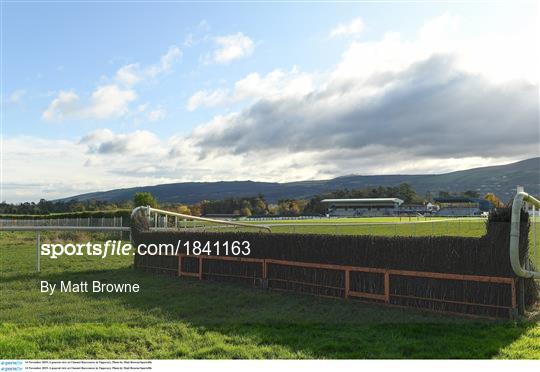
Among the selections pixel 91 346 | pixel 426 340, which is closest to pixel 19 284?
pixel 91 346

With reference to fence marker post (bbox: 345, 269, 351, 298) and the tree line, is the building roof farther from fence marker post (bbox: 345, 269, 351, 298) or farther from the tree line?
fence marker post (bbox: 345, 269, 351, 298)

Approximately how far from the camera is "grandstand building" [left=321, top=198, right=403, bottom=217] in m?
77.4

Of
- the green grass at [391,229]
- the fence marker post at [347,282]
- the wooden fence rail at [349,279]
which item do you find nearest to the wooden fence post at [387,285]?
the wooden fence rail at [349,279]

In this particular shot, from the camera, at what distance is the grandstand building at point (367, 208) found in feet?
254

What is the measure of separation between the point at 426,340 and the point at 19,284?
9452 mm

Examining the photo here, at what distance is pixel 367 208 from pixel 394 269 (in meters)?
70.3

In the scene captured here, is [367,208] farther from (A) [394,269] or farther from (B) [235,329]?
(B) [235,329]

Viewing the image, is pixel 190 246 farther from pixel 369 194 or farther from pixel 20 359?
pixel 369 194

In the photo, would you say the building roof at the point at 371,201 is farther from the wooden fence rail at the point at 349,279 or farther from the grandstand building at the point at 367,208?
the wooden fence rail at the point at 349,279

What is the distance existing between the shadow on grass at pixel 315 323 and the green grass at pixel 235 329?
0.04 ft

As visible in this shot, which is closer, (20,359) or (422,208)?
(20,359)

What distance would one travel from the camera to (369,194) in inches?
3403

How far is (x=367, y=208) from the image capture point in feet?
257

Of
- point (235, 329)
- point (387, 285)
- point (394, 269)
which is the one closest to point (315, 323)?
point (235, 329)
